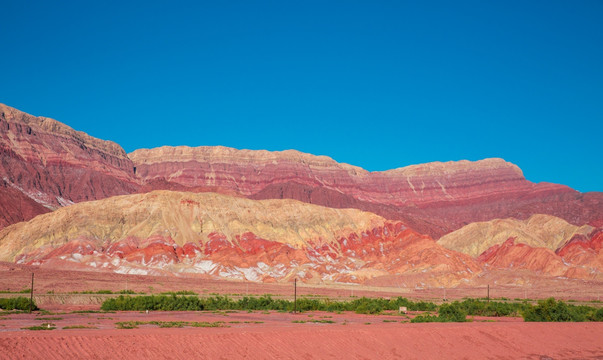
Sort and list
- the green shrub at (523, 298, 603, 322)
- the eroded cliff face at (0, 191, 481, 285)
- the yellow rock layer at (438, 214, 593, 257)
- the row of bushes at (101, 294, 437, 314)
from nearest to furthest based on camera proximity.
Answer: the green shrub at (523, 298, 603, 322), the row of bushes at (101, 294, 437, 314), the eroded cliff face at (0, 191, 481, 285), the yellow rock layer at (438, 214, 593, 257)

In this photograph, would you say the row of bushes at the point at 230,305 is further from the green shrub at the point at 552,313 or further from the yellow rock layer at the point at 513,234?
the yellow rock layer at the point at 513,234

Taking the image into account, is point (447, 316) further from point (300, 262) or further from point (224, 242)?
point (224, 242)

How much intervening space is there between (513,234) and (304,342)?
12191cm

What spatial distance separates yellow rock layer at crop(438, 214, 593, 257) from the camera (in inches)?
5458

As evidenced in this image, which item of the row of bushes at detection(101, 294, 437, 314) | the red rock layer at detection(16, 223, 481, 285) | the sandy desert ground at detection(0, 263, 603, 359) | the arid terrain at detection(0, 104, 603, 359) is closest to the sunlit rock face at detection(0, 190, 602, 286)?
the red rock layer at detection(16, 223, 481, 285)

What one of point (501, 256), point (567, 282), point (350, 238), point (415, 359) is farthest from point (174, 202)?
point (415, 359)

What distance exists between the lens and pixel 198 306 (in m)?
51.3

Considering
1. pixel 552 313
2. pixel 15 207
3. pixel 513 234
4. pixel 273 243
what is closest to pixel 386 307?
pixel 552 313

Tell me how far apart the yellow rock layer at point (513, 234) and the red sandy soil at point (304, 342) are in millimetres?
105349

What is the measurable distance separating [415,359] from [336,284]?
77.8 m

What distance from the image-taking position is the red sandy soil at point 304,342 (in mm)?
22203

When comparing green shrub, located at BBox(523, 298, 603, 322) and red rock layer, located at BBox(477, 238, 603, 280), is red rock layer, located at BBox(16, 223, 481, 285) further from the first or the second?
green shrub, located at BBox(523, 298, 603, 322)

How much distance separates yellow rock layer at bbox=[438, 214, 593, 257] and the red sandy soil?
346 feet

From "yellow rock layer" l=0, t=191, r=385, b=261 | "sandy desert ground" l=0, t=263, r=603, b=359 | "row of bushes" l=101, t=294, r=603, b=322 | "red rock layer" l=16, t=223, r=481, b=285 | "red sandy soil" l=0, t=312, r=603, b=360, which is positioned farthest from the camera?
"yellow rock layer" l=0, t=191, r=385, b=261
